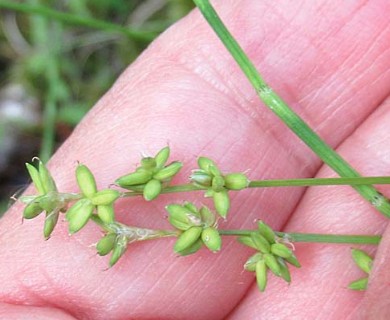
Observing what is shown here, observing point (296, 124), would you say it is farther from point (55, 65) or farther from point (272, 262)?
point (55, 65)

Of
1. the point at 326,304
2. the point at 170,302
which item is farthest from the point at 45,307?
the point at 326,304

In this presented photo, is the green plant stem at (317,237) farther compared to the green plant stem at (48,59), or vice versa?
the green plant stem at (48,59)

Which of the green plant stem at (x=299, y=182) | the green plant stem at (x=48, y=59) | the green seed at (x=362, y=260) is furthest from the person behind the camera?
the green plant stem at (x=48, y=59)

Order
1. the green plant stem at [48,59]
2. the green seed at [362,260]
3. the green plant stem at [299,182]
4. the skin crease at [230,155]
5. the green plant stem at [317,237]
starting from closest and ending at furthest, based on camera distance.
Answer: the green plant stem at [299,182]
the green plant stem at [317,237]
the green seed at [362,260]
the skin crease at [230,155]
the green plant stem at [48,59]

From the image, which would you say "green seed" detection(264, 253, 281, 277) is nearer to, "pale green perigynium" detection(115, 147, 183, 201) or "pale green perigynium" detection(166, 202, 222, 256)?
"pale green perigynium" detection(166, 202, 222, 256)

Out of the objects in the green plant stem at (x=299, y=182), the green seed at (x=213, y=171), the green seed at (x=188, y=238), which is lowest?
the green seed at (x=188, y=238)

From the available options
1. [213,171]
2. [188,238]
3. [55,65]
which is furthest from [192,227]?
[55,65]

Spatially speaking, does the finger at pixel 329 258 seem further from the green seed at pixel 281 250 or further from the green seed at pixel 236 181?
the green seed at pixel 236 181

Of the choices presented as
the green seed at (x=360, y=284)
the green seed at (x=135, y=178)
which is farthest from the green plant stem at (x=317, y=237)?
the green seed at (x=135, y=178)

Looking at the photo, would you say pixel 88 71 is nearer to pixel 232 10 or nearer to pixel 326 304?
pixel 232 10
